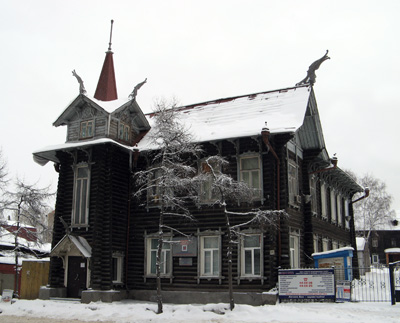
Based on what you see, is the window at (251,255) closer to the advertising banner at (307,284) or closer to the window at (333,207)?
the advertising banner at (307,284)

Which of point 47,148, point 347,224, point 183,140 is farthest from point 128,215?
point 347,224

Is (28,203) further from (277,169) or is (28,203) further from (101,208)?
(277,169)

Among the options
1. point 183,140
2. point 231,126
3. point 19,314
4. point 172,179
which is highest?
point 231,126

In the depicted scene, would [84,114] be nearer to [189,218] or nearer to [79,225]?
[79,225]

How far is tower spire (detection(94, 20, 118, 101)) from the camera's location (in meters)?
26.1

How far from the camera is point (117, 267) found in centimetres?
2200

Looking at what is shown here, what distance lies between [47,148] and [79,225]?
172 inches

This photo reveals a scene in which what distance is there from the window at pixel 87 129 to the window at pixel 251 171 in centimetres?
748

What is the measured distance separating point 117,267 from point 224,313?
7644 millimetres

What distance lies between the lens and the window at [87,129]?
22.8 m

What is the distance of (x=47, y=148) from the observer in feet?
76.4

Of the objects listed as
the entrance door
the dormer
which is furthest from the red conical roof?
the entrance door

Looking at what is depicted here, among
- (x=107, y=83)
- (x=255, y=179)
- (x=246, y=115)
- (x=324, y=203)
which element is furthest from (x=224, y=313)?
(x=107, y=83)

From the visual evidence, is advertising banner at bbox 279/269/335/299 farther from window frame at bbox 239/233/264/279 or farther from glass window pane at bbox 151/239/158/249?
glass window pane at bbox 151/239/158/249
